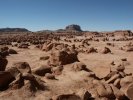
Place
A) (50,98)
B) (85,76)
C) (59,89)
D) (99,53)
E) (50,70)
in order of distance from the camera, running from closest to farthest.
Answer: (50,98) → (59,89) → (85,76) → (50,70) → (99,53)

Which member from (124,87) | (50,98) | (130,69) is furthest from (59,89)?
(130,69)

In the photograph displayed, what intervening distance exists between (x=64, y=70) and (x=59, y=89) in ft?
14.1

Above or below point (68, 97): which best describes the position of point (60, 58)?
above

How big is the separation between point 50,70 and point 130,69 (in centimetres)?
566

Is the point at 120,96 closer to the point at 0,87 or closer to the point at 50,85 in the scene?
the point at 50,85

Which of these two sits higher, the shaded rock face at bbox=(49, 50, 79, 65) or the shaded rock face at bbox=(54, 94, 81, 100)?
the shaded rock face at bbox=(49, 50, 79, 65)

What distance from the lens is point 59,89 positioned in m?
11.9

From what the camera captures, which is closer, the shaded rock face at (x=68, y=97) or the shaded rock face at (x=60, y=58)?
the shaded rock face at (x=68, y=97)

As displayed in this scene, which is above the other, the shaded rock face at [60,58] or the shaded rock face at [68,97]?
the shaded rock face at [60,58]

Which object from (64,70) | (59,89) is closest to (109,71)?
(64,70)

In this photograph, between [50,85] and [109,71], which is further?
[109,71]

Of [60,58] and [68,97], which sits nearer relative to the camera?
[68,97]

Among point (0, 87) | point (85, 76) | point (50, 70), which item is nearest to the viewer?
point (0, 87)

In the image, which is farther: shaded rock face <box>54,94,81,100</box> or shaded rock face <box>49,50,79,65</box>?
shaded rock face <box>49,50,79,65</box>
